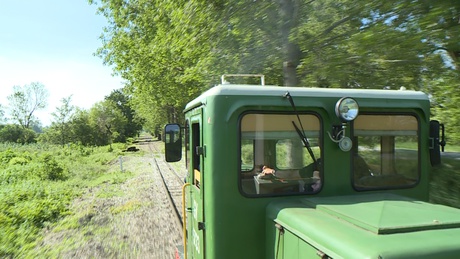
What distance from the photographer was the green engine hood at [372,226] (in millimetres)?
1772

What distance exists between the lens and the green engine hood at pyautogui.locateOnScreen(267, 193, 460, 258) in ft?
5.82

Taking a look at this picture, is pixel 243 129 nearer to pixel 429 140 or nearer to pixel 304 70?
pixel 429 140

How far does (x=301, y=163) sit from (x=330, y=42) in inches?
157

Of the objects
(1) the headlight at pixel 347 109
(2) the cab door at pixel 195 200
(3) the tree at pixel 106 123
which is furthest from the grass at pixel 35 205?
(3) the tree at pixel 106 123

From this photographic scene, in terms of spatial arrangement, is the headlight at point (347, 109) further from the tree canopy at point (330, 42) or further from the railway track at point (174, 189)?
the railway track at point (174, 189)

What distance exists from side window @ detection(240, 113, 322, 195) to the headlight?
193 mm

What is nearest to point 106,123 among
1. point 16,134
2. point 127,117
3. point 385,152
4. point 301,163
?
point 127,117

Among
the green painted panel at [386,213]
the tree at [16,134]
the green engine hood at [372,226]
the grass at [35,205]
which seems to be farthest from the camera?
the tree at [16,134]

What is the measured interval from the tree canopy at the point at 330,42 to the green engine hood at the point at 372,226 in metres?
3.16

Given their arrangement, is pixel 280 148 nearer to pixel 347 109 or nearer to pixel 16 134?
pixel 347 109

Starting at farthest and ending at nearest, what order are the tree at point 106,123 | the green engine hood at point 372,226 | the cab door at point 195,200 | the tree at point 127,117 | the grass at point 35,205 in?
1. the tree at point 127,117
2. the tree at point 106,123
3. the grass at point 35,205
4. the cab door at point 195,200
5. the green engine hood at point 372,226

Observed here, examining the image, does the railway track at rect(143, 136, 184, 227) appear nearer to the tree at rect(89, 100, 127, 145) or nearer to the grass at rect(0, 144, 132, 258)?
the grass at rect(0, 144, 132, 258)

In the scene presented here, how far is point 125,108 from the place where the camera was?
89438 mm

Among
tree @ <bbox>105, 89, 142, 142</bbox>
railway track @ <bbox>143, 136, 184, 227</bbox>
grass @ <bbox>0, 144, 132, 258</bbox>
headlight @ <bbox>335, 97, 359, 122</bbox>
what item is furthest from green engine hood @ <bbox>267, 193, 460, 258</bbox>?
Result: tree @ <bbox>105, 89, 142, 142</bbox>
